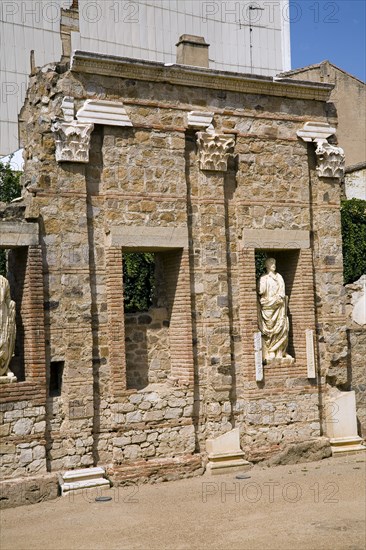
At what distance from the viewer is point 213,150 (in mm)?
13875

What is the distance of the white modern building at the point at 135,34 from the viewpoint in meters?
29.3

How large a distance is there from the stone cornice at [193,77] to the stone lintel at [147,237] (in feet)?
7.93

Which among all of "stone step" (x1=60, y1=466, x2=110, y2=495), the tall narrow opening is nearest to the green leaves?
the tall narrow opening

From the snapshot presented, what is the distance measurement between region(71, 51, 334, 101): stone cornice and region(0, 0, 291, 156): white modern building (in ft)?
45.8

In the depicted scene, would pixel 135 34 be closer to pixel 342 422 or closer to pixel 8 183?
pixel 8 183

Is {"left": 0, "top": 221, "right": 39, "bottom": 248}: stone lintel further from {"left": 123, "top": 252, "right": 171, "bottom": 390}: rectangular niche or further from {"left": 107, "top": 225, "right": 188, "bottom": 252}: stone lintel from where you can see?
{"left": 123, "top": 252, "right": 171, "bottom": 390}: rectangular niche

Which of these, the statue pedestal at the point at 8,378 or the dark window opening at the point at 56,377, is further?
the dark window opening at the point at 56,377

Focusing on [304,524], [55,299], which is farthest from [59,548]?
[55,299]

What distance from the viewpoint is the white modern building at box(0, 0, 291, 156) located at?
1153 inches

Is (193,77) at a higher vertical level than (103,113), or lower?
higher

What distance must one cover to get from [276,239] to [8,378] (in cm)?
520

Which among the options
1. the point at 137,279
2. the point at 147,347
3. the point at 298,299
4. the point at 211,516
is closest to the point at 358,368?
the point at 298,299

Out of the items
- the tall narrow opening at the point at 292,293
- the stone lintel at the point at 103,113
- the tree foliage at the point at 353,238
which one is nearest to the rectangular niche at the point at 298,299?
the tall narrow opening at the point at 292,293

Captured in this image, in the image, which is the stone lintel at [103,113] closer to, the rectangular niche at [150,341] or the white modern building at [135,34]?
the rectangular niche at [150,341]
